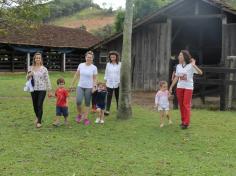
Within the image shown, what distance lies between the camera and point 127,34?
11.2 meters

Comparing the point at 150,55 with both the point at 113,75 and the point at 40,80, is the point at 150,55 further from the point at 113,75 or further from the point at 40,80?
the point at 40,80

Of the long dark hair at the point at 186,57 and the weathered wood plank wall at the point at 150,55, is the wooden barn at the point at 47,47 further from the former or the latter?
the long dark hair at the point at 186,57

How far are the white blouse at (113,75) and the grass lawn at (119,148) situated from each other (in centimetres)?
88

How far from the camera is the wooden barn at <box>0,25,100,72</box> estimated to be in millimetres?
38094

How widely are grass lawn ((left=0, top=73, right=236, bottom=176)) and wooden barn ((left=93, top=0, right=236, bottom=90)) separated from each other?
277 inches

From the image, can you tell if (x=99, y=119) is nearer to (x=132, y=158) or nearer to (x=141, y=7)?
(x=132, y=158)

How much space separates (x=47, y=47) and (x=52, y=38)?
1.79 m

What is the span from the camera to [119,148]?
316 inches

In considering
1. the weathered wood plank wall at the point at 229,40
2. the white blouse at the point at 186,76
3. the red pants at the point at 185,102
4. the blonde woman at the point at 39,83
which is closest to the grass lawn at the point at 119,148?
the red pants at the point at 185,102

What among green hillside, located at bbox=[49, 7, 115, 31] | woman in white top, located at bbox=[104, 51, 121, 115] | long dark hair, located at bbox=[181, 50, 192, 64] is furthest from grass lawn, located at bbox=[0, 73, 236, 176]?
green hillside, located at bbox=[49, 7, 115, 31]

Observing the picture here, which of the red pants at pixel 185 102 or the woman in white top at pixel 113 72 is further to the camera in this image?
the woman in white top at pixel 113 72

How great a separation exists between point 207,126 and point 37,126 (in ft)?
13.0

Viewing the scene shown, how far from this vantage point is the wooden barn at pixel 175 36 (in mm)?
17875

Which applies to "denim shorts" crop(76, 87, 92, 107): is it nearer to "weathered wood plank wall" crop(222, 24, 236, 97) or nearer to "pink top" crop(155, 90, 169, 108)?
"pink top" crop(155, 90, 169, 108)
